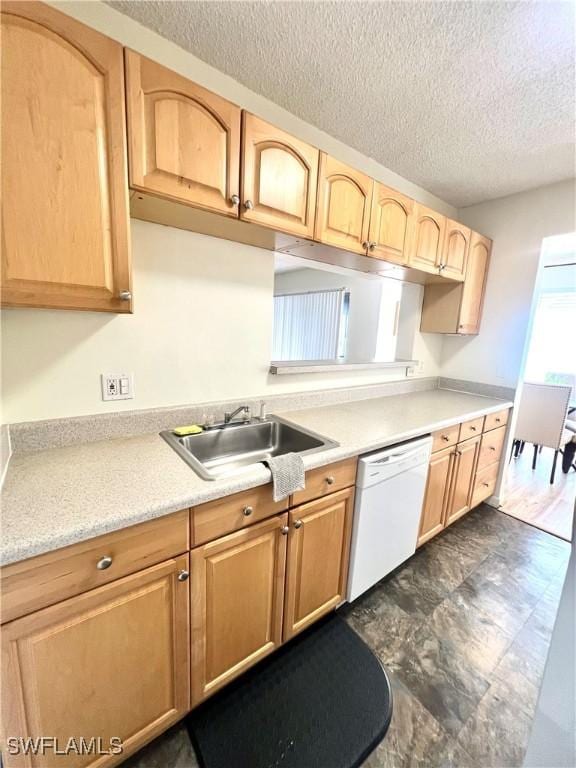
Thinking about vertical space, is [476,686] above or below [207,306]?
below

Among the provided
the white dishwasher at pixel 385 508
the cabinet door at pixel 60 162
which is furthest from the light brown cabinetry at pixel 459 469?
the cabinet door at pixel 60 162

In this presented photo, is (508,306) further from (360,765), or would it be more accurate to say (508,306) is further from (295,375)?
(360,765)

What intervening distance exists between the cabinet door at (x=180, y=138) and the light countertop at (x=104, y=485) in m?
0.94

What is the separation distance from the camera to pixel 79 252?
92 centimetres

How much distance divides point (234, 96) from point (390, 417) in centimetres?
182

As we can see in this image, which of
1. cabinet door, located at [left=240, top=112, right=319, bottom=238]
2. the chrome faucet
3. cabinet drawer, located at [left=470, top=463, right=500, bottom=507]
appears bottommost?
cabinet drawer, located at [left=470, top=463, right=500, bottom=507]

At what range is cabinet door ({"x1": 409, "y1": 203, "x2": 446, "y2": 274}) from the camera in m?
1.91

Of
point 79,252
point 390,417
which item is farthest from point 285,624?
point 79,252

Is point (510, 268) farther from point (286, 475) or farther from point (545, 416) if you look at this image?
point (286, 475)

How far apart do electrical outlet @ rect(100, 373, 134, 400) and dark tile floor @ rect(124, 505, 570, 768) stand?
127 centimetres

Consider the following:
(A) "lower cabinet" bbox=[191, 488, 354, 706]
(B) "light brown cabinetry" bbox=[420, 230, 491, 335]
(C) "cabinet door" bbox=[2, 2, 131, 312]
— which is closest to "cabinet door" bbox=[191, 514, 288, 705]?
(A) "lower cabinet" bbox=[191, 488, 354, 706]

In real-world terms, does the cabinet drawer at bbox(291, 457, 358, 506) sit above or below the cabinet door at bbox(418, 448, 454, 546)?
above

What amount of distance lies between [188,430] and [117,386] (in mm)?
353

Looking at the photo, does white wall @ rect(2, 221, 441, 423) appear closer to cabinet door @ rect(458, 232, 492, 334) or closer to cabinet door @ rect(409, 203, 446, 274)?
cabinet door @ rect(409, 203, 446, 274)
